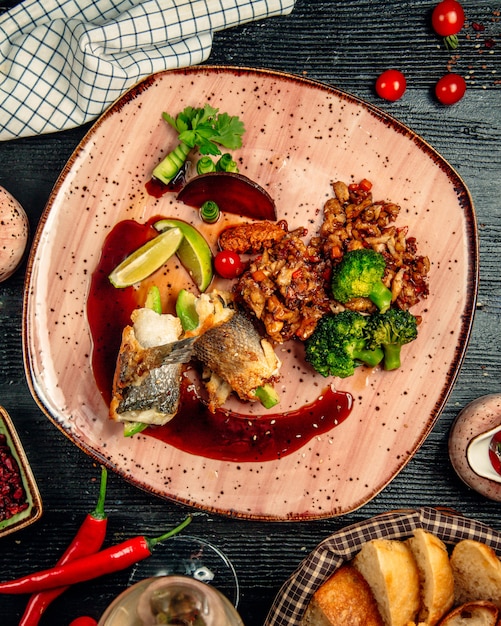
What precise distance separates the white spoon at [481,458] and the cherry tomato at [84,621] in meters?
3.03

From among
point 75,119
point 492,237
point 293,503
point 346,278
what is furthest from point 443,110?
point 293,503

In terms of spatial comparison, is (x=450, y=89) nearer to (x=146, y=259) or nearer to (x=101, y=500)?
(x=146, y=259)

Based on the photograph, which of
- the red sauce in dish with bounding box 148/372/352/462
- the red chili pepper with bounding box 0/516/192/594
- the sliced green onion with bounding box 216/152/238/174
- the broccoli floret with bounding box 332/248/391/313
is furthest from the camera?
the red sauce in dish with bounding box 148/372/352/462

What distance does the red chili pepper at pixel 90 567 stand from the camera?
4316mm

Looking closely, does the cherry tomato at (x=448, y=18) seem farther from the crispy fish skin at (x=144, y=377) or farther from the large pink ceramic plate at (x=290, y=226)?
the crispy fish skin at (x=144, y=377)

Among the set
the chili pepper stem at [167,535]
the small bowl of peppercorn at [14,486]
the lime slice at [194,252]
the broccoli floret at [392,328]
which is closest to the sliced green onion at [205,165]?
the lime slice at [194,252]

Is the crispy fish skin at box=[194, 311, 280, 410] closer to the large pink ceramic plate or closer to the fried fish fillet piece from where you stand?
the fried fish fillet piece

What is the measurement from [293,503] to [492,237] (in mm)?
2532

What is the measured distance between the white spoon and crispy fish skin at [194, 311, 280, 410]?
4.92 feet

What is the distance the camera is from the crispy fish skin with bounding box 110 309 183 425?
3996mm

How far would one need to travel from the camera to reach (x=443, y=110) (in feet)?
14.6

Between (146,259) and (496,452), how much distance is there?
287cm

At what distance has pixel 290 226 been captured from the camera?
4395mm

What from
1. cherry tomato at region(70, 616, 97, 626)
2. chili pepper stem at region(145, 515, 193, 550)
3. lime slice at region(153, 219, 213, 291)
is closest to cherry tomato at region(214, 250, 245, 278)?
lime slice at region(153, 219, 213, 291)
